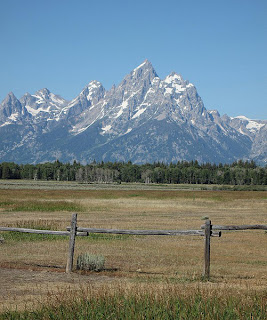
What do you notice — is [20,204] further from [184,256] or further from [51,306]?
[51,306]

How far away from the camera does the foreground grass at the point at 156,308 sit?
8.33 metres

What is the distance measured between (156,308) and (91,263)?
8.52 m

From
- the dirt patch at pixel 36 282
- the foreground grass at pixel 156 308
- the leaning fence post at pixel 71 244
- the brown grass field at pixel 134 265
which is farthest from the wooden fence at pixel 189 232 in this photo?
the foreground grass at pixel 156 308

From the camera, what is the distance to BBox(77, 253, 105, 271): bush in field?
16.8 metres

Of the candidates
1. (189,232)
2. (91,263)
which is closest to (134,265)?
(91,263)

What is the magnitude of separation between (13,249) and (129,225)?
12.9 meters

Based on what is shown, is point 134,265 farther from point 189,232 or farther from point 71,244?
point 189,232

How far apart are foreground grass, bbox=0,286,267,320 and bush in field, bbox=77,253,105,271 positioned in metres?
7.25

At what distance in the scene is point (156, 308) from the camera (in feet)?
28.4

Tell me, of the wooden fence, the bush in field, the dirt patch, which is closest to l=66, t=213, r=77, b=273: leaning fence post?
the wooden fence

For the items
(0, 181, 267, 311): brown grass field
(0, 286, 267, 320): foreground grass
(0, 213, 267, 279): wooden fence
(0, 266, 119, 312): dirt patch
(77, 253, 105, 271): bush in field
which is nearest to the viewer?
(0, 286, 267, 320): foreground grass

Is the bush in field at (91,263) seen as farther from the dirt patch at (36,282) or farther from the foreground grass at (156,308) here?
the foreground grass at (156,308)

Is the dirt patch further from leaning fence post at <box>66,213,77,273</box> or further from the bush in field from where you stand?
the bush in field

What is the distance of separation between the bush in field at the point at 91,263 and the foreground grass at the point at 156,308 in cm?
725
